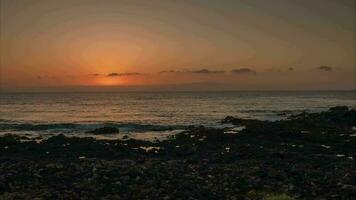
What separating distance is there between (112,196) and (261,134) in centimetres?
2692

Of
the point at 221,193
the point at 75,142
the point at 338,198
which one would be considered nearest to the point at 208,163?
the point at 221,193

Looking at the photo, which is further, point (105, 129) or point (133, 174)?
point (105, 129)

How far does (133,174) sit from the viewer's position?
2141 cm

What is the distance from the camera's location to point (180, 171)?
2242cm

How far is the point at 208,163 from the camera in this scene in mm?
25875

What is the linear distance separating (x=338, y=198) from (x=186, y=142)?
2164 centimetres

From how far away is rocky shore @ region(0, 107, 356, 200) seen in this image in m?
17.9

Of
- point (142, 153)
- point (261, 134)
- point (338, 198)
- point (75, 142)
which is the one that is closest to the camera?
point (338, 198)

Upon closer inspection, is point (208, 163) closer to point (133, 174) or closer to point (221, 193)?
point (133, 174)

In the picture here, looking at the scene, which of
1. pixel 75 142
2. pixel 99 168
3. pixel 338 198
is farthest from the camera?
pixel 75 142

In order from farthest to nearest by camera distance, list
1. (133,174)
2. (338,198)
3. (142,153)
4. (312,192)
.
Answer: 1. (142,153)
2. (133,174)
3. (312,192)
4. (338,198)

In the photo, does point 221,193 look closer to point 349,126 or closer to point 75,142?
point 75,142

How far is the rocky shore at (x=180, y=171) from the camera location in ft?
58.9

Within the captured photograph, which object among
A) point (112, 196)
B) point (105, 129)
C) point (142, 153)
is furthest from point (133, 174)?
point (105, 129)
